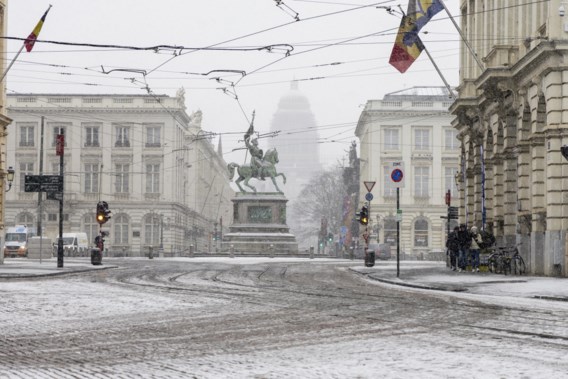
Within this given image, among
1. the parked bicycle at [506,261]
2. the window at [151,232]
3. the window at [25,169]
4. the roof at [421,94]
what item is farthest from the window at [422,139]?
the parked bicycle at [506,261]

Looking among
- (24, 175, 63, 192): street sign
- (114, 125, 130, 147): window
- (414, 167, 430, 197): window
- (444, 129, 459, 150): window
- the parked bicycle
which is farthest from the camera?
(114, 125, 130, 147): window

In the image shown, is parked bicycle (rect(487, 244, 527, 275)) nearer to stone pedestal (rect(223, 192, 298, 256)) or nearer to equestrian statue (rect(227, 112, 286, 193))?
stone pedestal (rect(223, 192, 298, 256))

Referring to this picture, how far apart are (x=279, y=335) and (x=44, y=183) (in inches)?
1195

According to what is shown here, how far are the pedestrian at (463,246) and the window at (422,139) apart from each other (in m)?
74.1

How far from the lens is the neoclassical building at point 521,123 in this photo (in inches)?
1278

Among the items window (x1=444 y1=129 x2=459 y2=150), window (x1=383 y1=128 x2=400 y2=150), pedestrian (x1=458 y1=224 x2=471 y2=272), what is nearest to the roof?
window (x1=444 y1=129 x2=459 y2=150)

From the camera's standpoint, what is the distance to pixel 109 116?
115 meters

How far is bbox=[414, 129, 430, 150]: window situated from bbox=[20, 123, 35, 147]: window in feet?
140

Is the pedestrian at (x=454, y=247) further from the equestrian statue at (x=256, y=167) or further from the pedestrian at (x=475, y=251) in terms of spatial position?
the equestrian statue at (x=256, y=167)

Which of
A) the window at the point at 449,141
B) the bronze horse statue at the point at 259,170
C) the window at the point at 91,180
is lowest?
the bronze horse statue at the point at 259,170

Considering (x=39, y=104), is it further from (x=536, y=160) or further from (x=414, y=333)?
(x=414, y=333)

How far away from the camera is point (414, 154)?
376ft

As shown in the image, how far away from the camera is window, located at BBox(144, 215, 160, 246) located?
114 meters

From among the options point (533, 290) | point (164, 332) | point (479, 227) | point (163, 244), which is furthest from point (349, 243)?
point (164, 332)
